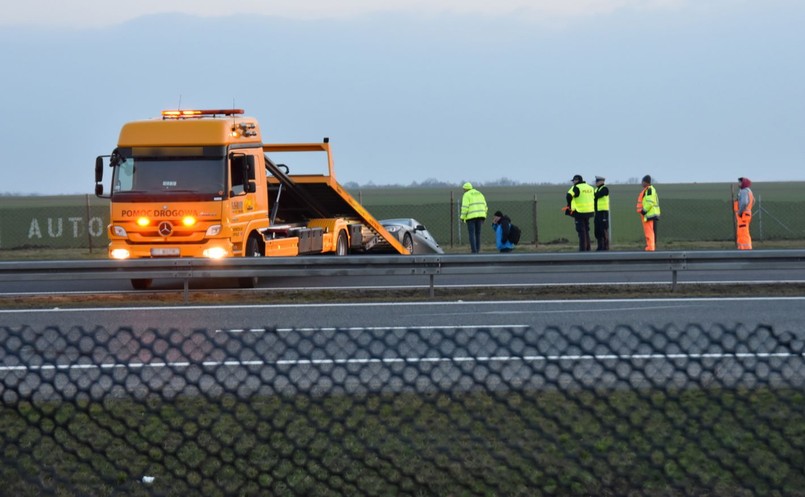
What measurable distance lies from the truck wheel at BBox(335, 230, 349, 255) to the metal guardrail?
5374mm

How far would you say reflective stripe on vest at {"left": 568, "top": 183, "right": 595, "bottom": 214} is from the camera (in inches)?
961

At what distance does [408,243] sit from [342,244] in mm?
3654

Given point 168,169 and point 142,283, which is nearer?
point 142,283

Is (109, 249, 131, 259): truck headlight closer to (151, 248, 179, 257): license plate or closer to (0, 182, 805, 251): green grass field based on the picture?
(151, 248, 179, 257): license plate

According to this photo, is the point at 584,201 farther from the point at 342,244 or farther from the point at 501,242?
the point at 342,244

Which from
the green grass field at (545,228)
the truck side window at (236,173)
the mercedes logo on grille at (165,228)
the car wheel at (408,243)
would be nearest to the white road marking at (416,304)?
the mercedes logo on grille at (165,228)

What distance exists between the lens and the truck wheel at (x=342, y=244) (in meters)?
21.8

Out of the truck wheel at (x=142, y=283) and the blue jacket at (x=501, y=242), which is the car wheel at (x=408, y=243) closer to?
the blue jacket at (x=501, y=242)

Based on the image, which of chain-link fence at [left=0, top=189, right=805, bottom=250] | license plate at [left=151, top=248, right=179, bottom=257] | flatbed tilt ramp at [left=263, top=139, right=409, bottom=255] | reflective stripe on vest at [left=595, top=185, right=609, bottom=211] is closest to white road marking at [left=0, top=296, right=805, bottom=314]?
license plate at [left=151, top=248, right=179, bottom=257]

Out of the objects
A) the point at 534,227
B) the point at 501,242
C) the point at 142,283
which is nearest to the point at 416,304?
the point at 142,283

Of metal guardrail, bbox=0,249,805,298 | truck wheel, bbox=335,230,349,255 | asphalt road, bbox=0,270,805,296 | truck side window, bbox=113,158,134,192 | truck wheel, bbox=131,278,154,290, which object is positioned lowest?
asphalt road, bbox=0,270,805,296

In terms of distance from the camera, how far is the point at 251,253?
18625mm

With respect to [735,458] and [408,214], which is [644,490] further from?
[408,214]

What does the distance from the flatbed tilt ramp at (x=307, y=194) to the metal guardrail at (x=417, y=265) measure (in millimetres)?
4260
